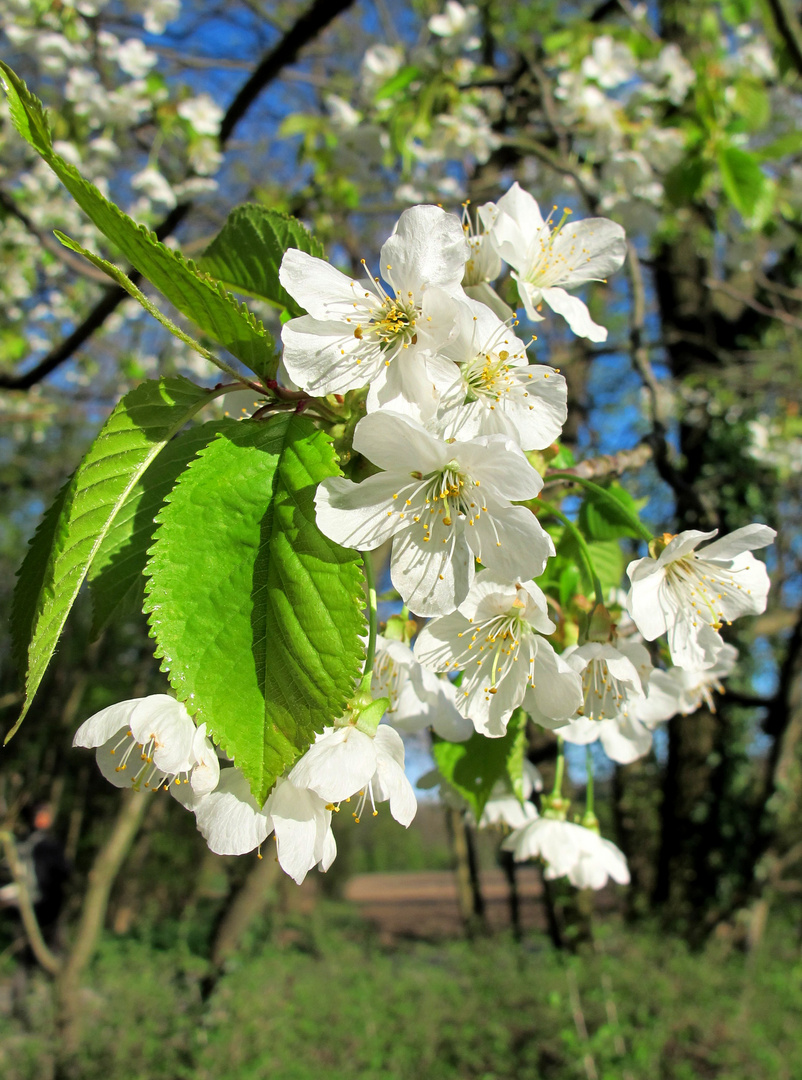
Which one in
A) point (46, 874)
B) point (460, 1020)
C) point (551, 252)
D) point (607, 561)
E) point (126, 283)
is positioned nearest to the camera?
point (126, 283)

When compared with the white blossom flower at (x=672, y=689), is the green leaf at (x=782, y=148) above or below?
above

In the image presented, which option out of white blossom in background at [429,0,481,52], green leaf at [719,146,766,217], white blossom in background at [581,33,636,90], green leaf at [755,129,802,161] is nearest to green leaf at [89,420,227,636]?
green leaf at [719,146,766,217]

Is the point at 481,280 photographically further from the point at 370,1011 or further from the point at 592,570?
the point at 370,1011

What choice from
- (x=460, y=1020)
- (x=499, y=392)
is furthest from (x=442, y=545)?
(x=460, y=1020)

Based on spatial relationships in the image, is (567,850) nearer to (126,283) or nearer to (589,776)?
(589,776)

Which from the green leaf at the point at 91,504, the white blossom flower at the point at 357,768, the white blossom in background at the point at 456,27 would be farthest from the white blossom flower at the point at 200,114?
the white blossom flower at the point at 357,768

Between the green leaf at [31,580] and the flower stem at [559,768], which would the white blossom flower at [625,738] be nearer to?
the flower stem at [559,768]
